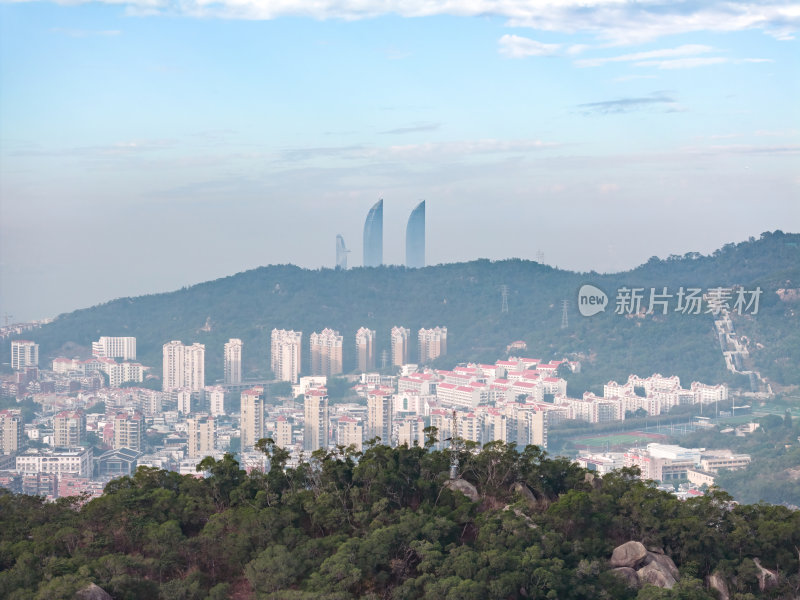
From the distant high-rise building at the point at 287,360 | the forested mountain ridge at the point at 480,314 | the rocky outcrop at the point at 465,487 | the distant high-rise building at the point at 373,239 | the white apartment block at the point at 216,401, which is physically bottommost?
the white apartment block at the point at 216,401

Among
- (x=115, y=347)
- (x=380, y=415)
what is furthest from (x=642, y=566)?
(x=115, y=347)

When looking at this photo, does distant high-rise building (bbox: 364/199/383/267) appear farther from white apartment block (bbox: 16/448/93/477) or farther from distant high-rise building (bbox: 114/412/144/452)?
white apartment block (bbox: 16/448/93/477)

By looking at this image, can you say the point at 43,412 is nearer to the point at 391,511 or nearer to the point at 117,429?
the point at 117,429

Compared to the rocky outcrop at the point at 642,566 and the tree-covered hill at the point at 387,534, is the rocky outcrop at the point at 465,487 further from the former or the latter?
the rocky outcrop at the point at 642,566

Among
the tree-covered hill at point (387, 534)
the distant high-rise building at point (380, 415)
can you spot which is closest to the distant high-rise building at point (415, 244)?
the distant high-rise building at point (380, 415)

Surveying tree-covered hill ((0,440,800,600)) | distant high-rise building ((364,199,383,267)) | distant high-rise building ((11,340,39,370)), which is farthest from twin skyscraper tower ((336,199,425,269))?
tree-covered hill ((0,440,800,600))

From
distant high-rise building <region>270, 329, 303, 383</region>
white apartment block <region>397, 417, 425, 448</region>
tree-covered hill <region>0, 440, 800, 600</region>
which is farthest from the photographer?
distant high-rise building <region>270, 329, 303, 383</region>

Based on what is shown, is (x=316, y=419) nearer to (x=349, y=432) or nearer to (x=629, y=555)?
(x=349, y=432)
